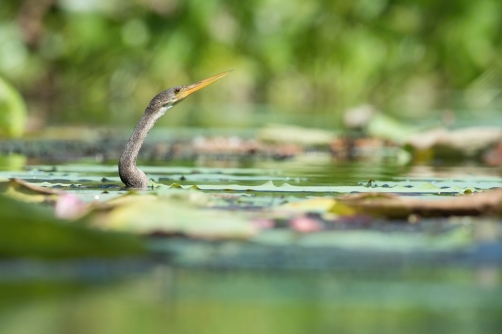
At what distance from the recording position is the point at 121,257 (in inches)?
92.9

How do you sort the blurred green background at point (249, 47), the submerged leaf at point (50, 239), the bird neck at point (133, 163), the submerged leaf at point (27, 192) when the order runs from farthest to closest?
1. the blurred green background at point (249, 47)
2. the bird neck at point (133, 163)
3. the submerged leaf at point (27, 192)
4. the submerged leaf at point (50, 239)

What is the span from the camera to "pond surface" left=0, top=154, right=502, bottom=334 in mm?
1866

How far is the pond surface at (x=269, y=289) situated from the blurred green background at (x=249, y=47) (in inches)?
497

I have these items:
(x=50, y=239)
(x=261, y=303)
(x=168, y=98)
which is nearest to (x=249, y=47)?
(x=168, y=98)

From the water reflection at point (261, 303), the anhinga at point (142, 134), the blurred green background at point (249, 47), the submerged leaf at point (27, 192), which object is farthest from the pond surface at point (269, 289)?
the blurred green background at point (249, 47)

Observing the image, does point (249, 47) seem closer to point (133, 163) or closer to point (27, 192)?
point (133, 163)

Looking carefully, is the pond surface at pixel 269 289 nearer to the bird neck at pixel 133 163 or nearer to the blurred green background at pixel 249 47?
the bird neck at pixel 133 163

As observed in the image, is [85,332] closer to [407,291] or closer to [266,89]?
[407,291]

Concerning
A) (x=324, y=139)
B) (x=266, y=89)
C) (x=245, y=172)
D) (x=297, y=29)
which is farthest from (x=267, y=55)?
(x=245, y=172)

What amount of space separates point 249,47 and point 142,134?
46.3 ft

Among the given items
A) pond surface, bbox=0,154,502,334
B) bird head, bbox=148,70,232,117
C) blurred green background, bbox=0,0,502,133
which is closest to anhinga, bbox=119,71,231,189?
bird head, bbox=148,70,232,117

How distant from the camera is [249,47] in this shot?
17984 mm

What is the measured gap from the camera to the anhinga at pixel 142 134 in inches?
155

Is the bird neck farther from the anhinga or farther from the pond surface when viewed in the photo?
the pond surface
